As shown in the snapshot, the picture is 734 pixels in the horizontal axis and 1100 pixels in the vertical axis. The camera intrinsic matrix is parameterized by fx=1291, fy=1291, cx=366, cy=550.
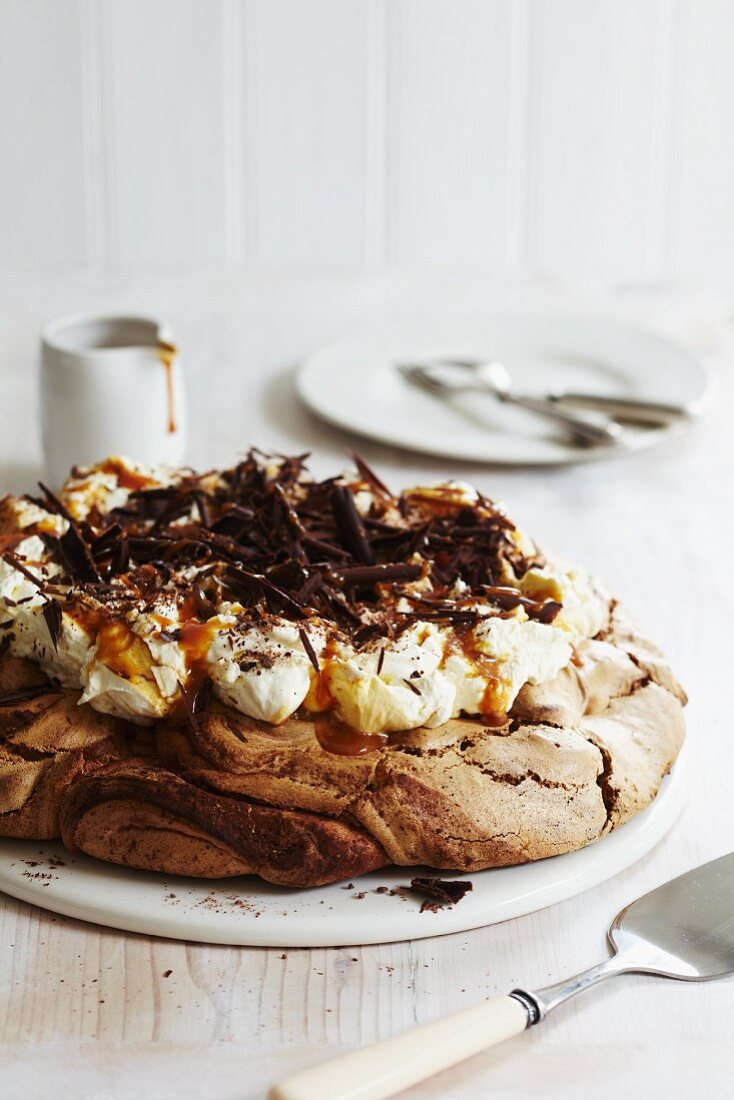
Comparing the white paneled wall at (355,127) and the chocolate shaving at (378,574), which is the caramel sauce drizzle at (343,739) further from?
the white paneled wall at (355,127)

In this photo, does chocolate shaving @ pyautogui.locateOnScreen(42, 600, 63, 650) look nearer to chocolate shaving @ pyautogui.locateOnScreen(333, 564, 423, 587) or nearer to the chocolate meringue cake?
the chocolate meringue cake

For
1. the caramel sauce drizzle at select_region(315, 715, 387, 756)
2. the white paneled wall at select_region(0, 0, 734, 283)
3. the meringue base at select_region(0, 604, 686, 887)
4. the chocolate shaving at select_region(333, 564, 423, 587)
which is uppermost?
the white paneled wall at select_region(0, 0, 734, 283)

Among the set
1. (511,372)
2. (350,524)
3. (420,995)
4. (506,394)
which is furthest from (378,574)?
(511,372)

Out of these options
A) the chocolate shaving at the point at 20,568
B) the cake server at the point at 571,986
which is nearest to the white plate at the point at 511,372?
the chocolate shaving at the point at 20,568

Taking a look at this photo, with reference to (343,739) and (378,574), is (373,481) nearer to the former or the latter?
(378,574)

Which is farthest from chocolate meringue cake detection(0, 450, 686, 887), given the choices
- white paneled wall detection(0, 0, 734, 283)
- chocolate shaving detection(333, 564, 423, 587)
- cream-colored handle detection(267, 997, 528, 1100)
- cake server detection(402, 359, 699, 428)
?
white paneled wall detection(0, 0, 734, 283)

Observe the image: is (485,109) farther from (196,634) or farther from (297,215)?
(196,634)

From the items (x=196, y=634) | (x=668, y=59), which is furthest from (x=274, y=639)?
(x=668, y=59)
